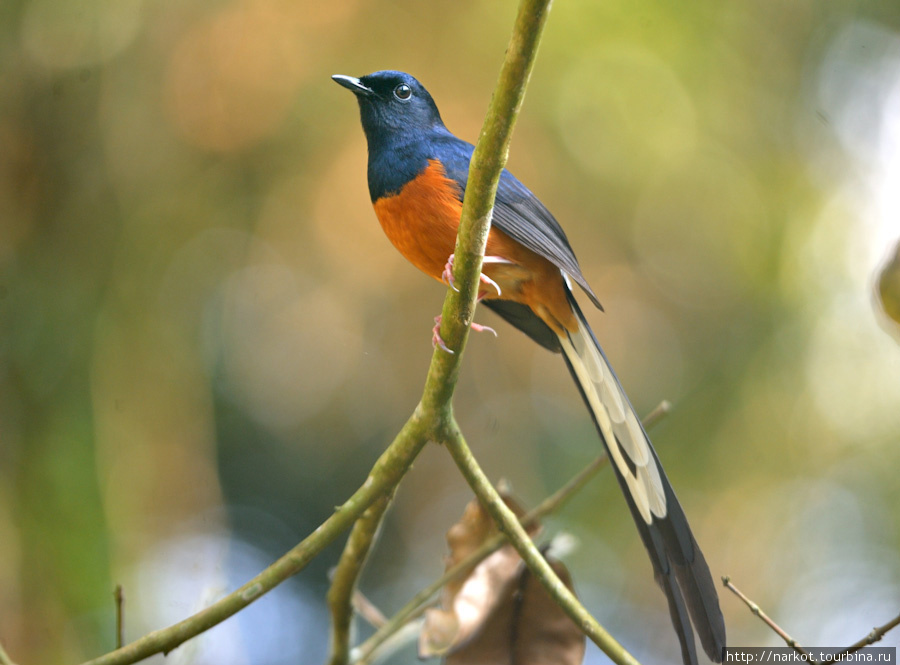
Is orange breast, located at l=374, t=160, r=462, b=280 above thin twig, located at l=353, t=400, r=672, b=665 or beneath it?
above

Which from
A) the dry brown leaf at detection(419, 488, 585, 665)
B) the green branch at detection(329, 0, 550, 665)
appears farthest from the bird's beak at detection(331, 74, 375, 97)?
the dry brown leaf at detection(419, 488, 585, 665)

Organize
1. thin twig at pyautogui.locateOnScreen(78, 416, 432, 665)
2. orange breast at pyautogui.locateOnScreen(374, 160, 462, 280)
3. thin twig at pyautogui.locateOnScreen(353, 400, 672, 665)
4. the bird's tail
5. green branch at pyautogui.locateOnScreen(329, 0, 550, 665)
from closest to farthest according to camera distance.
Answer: green branch at pyautogui.locateOnScreen(329, 0, 550, 665)
thin twig at pyautogui.locateOnScreen(78, 416, 432, 665)
the bird's tail
orange breast at pyautogui.locateOnScreen(374, 160, 462, 280)
thin twig at pyautogui.locateOnScreen(353, 400, 672, 665)

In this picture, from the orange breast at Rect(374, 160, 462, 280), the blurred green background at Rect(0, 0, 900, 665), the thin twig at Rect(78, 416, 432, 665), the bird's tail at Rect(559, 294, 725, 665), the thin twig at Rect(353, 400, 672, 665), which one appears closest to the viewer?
the thin twig at Rect(78, 416, 432, 665)

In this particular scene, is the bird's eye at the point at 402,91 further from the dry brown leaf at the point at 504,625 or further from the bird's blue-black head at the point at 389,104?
the dry brown leaf at the point at 504,625

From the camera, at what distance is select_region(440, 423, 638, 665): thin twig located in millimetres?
1360

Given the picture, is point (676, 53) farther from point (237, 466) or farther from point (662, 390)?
point (237, 466)

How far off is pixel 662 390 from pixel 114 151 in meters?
2.41

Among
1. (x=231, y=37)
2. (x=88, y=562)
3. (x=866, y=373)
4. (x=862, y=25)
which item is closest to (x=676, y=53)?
(x=862, y=25)

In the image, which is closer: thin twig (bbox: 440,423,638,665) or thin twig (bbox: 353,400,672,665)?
thin twig (bbox: 440,423,638,665)

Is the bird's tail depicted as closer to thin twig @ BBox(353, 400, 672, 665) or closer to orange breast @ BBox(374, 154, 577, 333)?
thin twig @ BBox(353, 400, 672, 665)

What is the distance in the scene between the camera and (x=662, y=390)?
3.23 metres

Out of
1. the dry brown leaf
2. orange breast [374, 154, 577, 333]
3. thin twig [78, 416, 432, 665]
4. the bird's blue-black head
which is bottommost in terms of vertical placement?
the dry brown leaf

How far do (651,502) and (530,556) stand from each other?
0.38 m

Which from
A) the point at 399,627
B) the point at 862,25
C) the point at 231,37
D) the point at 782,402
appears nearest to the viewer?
the point at 399,627
